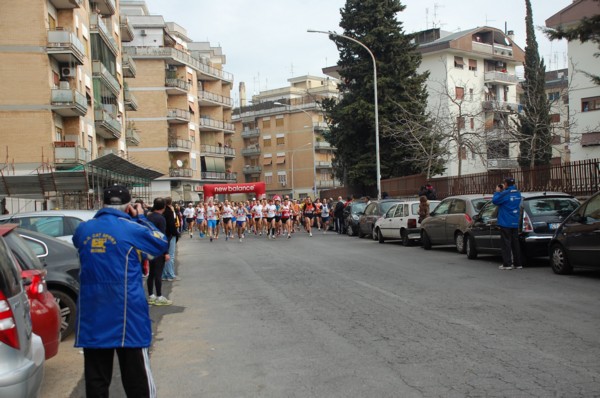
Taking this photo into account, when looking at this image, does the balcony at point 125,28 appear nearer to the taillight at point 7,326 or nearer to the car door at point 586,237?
the car door at point 586,237

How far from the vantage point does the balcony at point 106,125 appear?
133ft

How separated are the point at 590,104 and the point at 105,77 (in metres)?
31.5

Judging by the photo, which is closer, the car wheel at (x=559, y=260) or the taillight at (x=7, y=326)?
the taillight at (x=7, y=326)

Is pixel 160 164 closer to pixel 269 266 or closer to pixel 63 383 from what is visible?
pixel 269 266

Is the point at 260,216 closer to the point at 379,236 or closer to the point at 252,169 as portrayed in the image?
the point at 379,236

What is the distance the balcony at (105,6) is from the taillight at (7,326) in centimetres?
4280

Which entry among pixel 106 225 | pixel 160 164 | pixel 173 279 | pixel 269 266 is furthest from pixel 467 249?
pixel 160 164

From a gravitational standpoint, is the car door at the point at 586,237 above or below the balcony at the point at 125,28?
below

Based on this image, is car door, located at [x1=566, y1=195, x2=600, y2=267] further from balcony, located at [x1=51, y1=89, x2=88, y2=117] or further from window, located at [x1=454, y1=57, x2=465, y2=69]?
window, located at [x1=454, y1=57, x2=465, y2=69]

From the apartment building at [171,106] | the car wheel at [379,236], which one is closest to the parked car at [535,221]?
the car wheel at [379,236]

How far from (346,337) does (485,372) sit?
1.98 m

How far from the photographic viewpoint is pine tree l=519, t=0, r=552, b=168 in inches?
1144

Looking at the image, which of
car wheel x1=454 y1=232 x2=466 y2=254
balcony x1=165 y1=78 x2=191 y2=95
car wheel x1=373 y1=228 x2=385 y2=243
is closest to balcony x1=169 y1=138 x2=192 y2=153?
balcony x1=165 y1=78 x2=191 y2=95

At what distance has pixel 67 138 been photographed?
119 ft
